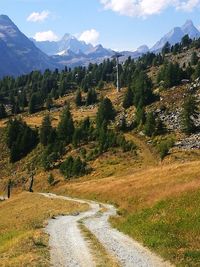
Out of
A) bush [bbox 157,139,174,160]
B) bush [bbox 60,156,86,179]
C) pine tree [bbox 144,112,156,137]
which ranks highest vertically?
pine tree [bbox 144,112,156,137]

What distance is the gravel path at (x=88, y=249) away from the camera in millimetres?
23609

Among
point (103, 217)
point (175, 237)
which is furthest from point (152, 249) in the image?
point (103, 217)

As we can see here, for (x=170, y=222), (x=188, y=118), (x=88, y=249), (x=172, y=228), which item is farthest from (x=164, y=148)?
(x=88, y=249)

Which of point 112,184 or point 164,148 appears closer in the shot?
point 112,184

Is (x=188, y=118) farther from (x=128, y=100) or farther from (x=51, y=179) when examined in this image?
(x=128, y=100)

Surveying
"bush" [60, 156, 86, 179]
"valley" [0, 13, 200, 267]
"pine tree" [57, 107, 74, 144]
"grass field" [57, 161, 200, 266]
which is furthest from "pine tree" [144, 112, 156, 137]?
"grass field" [57, 161, 200, 266]

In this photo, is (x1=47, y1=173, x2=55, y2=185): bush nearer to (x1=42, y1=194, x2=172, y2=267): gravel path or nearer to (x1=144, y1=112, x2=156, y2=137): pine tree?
(x1=144, y1=112, x2=156, y2=137): pine tree

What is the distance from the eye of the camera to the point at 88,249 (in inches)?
1091

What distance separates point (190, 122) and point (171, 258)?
101 m

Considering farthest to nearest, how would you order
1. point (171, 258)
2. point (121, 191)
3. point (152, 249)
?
point (121, 191) < point (152, 249) < point (171, 258)

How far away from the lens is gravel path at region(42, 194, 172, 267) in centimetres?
2361

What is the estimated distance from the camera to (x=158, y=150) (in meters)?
114

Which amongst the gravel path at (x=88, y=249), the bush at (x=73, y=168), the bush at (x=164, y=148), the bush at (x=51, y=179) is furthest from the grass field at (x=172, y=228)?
the bush at (x=51, y=179)

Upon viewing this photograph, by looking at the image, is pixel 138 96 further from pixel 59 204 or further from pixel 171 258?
pixel 171 258
